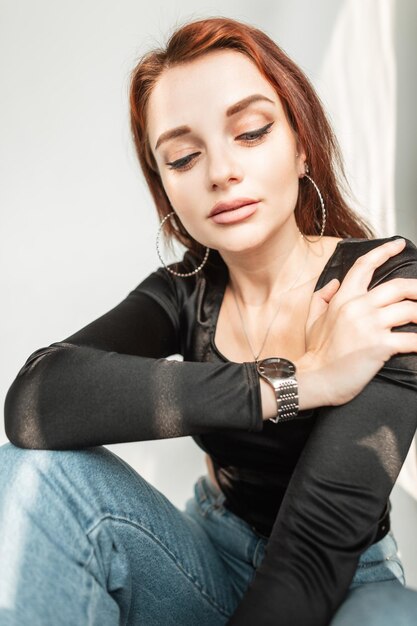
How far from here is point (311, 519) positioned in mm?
959

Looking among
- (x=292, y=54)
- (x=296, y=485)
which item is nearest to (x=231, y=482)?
(x=296, y=485)

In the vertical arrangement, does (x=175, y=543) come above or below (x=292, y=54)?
below

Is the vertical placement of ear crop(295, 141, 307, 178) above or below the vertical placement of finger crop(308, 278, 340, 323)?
above

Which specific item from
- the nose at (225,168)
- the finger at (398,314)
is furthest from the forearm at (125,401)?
the nose at (225,168)

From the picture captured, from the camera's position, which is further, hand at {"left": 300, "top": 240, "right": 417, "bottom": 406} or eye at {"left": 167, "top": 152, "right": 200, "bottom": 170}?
eye at {"left": 167, "top": 152, "right": 200, "bottom": 170}

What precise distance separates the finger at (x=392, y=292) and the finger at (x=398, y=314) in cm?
1

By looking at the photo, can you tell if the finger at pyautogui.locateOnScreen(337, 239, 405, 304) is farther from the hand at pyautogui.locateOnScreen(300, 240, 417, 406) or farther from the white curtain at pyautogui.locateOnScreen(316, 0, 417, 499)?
the white curtain at pyautogui.locateOnScreen(316, 0, 417, 499)

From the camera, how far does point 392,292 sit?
3.41 feet

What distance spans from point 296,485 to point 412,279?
1.21ft

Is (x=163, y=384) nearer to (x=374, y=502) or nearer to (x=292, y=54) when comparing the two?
(x=374, y=502)

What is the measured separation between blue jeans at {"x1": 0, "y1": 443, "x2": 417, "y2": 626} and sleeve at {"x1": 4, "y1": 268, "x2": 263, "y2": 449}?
52 millimetres

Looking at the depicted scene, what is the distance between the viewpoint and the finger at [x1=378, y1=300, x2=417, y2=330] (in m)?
1.02

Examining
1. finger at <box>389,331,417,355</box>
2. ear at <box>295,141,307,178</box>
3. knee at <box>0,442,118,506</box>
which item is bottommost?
knee at <box>0,442,118,506</box>

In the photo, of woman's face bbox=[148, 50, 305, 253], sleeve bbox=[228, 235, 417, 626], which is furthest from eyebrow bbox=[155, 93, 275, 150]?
sleeve bbox=[228, 235, 417, 626]
